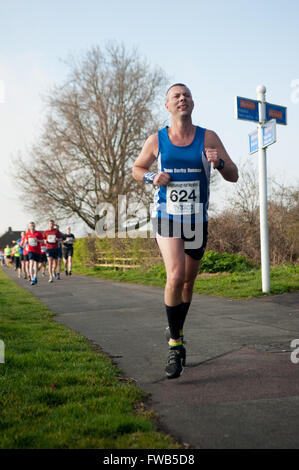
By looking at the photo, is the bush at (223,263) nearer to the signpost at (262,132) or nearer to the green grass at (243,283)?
the green grass at (243,283)

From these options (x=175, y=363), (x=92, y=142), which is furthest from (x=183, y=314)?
(x=92, y=142)

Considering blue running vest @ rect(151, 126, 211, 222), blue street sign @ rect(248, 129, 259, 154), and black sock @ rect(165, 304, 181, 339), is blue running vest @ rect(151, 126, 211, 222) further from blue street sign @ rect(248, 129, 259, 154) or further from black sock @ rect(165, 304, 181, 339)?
blue street sign @ rect(248, 129, 259, 154)

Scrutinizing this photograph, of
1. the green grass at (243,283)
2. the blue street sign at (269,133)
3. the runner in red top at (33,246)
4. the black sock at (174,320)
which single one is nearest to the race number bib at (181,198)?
the black sock at (174,320)

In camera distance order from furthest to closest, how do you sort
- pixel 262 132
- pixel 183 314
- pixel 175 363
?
pixel 262 132, pixel 183 314, pixel 175 363

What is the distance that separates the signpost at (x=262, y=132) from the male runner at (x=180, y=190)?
16.0 feet

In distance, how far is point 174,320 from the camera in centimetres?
390

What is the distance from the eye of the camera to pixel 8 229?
115 m

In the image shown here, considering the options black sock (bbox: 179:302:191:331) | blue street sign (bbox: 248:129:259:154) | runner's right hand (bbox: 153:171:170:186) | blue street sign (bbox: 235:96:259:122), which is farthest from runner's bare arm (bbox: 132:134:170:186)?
blue street sign (bbox: 248:129:259:154)

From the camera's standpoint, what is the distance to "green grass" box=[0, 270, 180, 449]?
242cm

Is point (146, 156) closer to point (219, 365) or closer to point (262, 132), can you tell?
point (219, 365)

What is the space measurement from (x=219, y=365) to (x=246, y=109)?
602 centimetres

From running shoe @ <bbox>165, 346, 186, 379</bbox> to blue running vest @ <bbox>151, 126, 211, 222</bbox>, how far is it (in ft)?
3.62

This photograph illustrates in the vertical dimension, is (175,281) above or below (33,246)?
below
